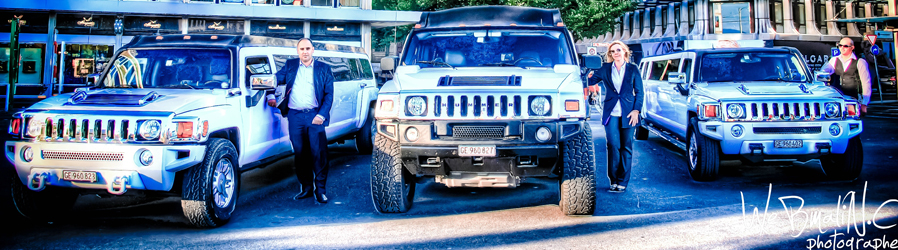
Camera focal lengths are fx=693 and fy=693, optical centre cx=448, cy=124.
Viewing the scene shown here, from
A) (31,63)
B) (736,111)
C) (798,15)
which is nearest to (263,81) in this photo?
(736,111)

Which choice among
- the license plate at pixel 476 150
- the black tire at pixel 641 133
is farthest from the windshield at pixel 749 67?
the license plate at pixel 476 150

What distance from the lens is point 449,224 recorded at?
596 centimetres

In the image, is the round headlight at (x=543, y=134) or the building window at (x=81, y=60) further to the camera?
the building window at (x=81, y=60)

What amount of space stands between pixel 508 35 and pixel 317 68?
6.50ft

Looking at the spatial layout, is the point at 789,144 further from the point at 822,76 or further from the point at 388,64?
the point at 388,64

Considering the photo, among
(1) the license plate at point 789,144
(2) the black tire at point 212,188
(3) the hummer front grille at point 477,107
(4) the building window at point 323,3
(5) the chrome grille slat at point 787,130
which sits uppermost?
(4) the building window at point 323,3

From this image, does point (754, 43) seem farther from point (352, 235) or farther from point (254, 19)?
point (352, 235)

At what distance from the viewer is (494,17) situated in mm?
7586

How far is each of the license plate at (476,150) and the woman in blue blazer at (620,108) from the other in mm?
2164

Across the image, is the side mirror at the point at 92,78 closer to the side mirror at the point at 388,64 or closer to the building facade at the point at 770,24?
the side mirror at the point at 388,64

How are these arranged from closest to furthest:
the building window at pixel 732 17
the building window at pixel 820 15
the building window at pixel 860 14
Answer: the building window at pixel 732 17
the building window at pixel 820 15
the building window at pixel 860 14

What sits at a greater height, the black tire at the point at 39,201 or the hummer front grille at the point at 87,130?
the hummer front grille at the point at 87,130

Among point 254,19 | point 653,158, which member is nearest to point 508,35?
point 653,158

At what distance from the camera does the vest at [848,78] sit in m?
9.48
